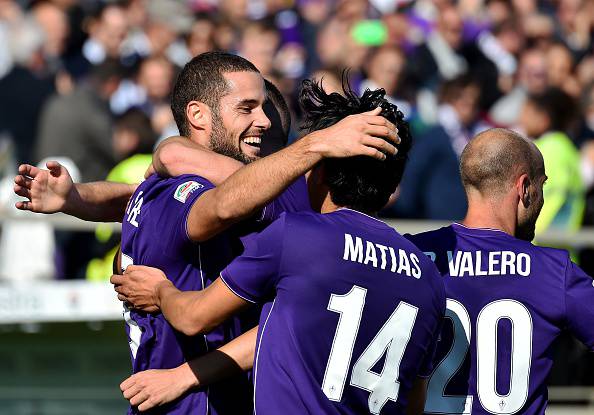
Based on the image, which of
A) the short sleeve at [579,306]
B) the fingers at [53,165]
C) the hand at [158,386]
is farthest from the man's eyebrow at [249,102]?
the short sleeve at [579,306]

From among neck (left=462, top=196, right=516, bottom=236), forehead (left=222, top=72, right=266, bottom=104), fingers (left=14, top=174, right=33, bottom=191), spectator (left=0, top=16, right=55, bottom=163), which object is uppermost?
spectator (left=0, top=16, right=55, bottom=163)

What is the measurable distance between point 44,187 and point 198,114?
0.66 meters

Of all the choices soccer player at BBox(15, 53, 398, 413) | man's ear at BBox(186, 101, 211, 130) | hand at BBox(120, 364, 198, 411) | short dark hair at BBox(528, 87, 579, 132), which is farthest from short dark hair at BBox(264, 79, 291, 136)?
short dark hair at BBox(528, 87, 579, 132)

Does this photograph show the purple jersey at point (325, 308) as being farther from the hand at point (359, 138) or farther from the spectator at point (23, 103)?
the spectator at point (23, 103)

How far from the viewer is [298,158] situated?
11.5 ft

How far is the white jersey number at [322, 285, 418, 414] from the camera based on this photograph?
11.6 ft

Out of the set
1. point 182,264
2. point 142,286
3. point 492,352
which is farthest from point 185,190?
point 492,352

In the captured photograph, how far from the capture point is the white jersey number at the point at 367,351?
354 cm

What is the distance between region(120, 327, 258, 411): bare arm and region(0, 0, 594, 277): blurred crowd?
4.20 m

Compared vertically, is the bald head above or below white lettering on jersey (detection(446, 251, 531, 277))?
above

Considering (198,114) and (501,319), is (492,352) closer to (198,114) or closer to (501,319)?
(501,319)

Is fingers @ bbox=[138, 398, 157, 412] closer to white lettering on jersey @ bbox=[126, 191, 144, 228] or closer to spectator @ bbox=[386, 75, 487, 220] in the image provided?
white lettering on jersey @ bbox=[126, 191, 144, 228]

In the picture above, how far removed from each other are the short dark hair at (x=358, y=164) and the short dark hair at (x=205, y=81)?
1.44ft

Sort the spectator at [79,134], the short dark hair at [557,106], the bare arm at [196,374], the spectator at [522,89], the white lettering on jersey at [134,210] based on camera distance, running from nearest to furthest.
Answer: the bare arm at [196,374], the white lettering on jersey at [134,210], the spectator at [79,134], the short dark hair at [557,106], the spectator at [522,89]
